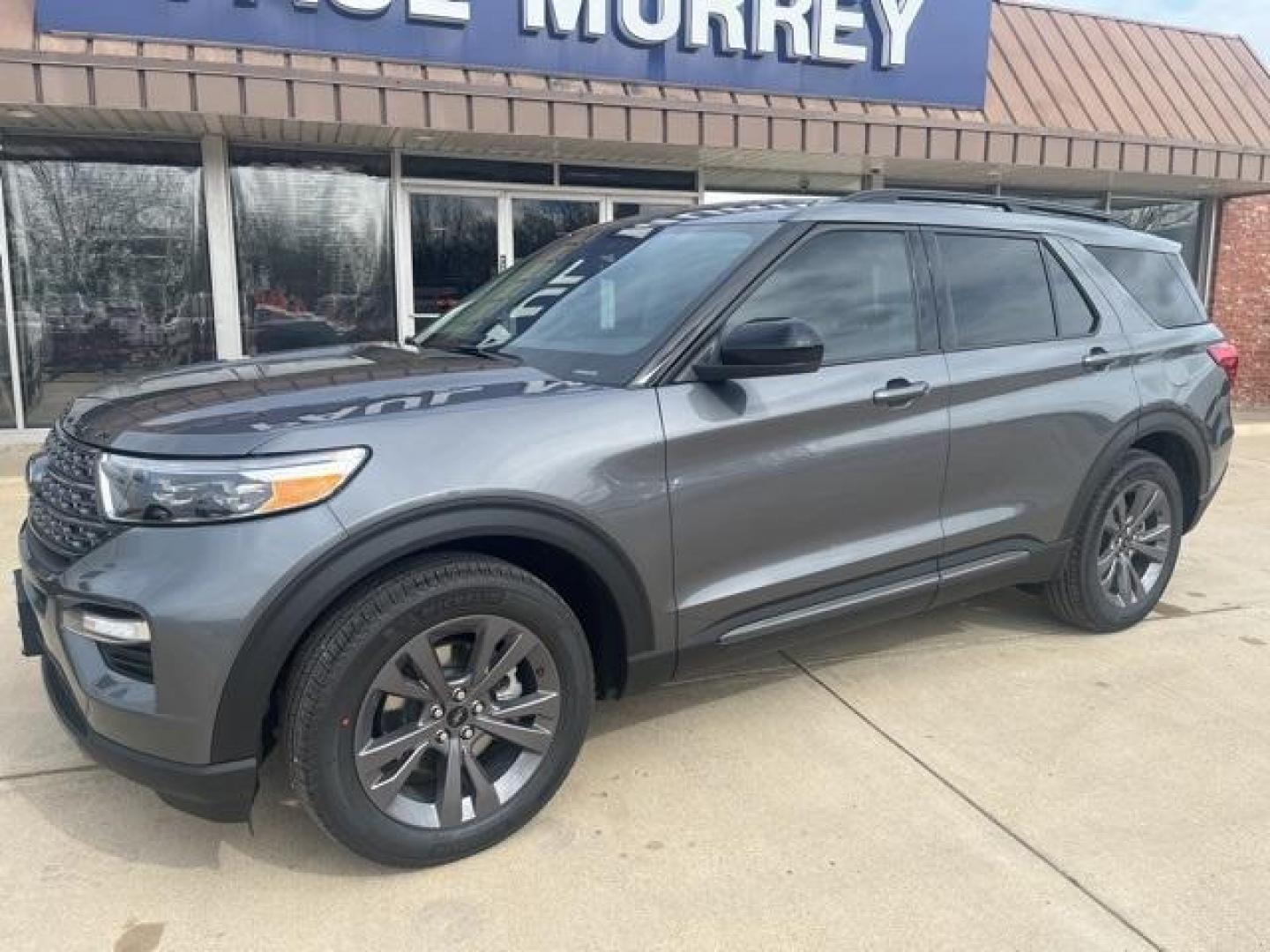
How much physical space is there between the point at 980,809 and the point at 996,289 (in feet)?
6.42

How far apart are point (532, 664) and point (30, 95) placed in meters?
6.46

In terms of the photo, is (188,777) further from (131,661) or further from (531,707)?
(531,707)

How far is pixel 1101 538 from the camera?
13.8 ft

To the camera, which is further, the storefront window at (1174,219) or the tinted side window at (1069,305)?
the storefront window at (1174,219)

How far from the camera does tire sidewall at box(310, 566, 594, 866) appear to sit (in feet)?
7.95

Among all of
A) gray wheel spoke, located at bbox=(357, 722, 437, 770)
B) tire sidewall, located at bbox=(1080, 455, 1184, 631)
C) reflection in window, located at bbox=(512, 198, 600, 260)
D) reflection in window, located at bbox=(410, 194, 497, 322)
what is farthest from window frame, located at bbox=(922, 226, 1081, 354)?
→ reflection in window, located at bbox=(410, 194, 497, 322)

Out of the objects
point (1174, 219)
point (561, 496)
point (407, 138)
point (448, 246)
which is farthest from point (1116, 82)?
point (561, 496)

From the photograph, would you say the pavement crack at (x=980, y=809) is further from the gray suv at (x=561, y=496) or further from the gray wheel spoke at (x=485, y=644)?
the gray wheel spoke at (x=485, y=644)

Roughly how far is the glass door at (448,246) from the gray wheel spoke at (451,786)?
7256 millimetres

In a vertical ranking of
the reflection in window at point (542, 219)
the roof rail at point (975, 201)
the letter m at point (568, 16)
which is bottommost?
the roof rail at point (975, 201)

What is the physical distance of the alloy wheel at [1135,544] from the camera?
14.0 ft

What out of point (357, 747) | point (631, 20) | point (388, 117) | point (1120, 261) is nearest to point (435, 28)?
point (388, 117)

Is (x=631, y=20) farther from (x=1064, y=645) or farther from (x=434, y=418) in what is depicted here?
(x=434, y=418)

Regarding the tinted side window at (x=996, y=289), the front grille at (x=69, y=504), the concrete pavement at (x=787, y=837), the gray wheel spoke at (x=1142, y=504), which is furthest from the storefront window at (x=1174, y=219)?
the front grille at (x=69, y=504)
